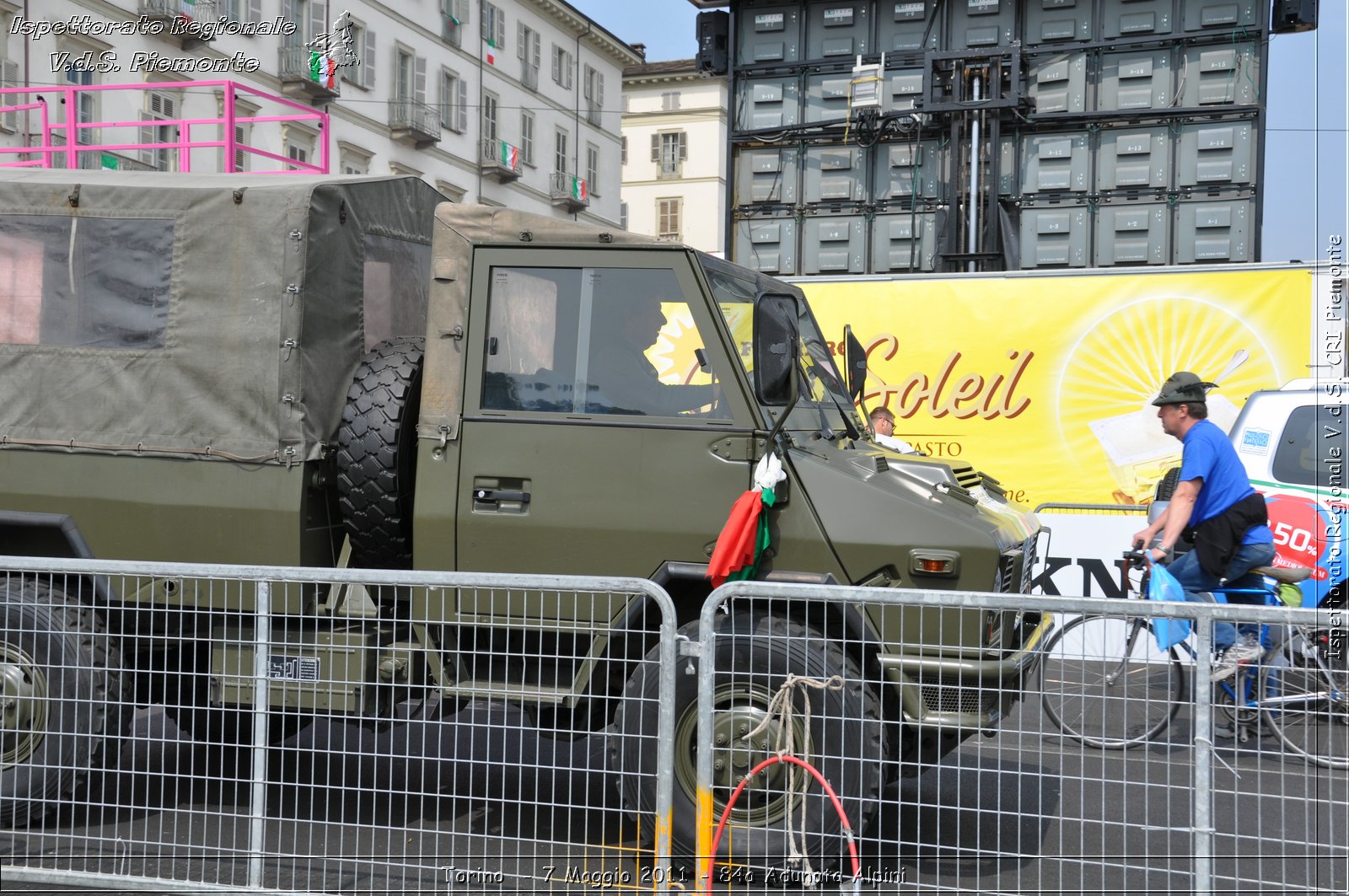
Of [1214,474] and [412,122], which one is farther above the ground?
[412,122]

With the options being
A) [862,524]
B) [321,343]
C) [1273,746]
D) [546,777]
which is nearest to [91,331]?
[321,343]

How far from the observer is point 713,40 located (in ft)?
54.3

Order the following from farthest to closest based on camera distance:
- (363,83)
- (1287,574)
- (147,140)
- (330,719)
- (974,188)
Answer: (363,83) < (147,140) < (974,188) < (1287,574) < (330,719)

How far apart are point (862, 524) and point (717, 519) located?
0.57 m

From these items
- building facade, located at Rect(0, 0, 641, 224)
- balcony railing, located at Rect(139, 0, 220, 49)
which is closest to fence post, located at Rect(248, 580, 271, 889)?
building facade, located at Rect(0, 0, 641, 224)

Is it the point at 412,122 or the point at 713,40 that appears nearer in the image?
the point at 713,40

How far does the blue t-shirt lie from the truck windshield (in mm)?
2249

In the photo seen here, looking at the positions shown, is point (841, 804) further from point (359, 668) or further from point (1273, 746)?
point (359, 668)

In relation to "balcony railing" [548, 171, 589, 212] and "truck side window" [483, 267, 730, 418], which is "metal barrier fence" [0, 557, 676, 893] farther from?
"balcony railing" [548, 171, 589, 212]

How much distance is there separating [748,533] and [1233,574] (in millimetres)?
3792

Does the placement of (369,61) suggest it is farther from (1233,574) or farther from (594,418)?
(594,418)

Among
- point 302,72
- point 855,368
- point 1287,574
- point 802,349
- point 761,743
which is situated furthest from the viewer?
point 302,72

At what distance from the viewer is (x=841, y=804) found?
14.0ft

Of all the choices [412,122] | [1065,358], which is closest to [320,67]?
[412,122]
